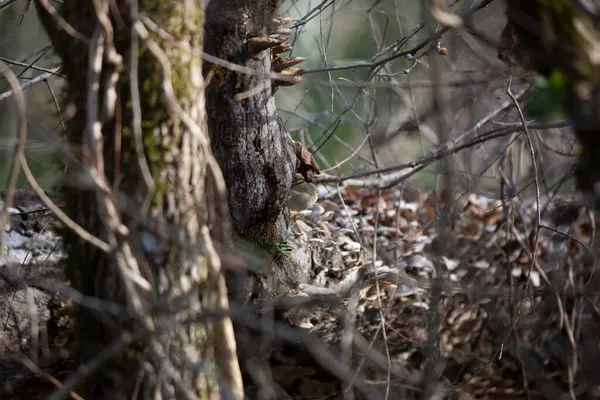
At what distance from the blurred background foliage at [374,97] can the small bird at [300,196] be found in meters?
0.28

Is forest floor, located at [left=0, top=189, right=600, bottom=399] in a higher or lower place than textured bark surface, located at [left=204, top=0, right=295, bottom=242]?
lower

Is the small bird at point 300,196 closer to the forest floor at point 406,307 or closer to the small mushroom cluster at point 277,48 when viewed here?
the forest floor at point 406,307

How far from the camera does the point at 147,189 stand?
2129 mm

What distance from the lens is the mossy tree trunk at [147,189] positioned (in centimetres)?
208

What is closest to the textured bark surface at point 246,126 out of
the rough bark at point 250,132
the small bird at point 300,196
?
the rough bark at point 250,132

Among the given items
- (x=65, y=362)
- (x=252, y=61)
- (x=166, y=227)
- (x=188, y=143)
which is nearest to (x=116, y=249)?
(x=166, y=227)

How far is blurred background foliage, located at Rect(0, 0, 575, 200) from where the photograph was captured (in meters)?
A: 4.02

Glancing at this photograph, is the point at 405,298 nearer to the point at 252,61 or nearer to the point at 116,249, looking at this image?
the point at 252,61

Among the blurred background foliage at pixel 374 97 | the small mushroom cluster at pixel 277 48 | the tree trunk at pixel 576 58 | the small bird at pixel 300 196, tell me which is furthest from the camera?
the blurred background foliage at pixel 374 97

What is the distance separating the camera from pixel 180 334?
198cm

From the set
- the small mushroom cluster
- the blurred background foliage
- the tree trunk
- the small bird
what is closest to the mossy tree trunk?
the small mushroom cluster

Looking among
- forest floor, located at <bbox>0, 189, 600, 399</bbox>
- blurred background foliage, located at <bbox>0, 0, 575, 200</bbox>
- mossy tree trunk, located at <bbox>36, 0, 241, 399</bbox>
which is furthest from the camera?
blurred background foliage, located at <bbox>0, 0, 575, 200</bbox>

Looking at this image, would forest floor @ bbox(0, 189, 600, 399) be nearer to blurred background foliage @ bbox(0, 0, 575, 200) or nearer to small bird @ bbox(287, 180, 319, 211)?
small bird @ bbox(287, 180, 319, 211)

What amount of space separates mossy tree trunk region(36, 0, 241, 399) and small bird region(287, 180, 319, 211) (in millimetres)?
1567
